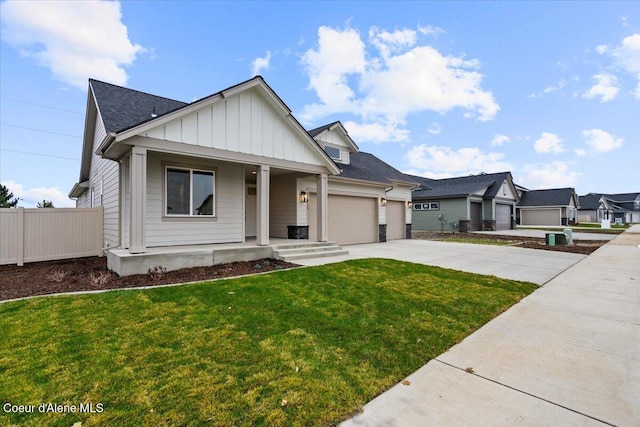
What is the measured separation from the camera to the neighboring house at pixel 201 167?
23.6 feet

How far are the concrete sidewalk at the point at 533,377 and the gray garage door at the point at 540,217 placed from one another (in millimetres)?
39900

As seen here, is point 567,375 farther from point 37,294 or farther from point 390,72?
point 390,72

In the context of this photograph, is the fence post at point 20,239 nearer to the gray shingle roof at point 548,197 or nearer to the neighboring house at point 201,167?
the neighboring house at point 201,167

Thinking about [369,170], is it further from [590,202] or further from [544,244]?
[590,202]

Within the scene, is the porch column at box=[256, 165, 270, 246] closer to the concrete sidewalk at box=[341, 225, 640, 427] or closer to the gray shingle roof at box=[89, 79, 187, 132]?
the gray shingle roof at box=[89, 79, 187, 132]

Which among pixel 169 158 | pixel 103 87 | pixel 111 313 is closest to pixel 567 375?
pixel 111 313

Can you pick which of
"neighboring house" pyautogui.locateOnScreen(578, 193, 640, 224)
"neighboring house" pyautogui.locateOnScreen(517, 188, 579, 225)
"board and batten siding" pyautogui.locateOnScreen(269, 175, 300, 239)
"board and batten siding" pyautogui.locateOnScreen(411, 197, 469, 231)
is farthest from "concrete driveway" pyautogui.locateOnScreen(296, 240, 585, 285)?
"neighboring house" pyautogui.locateOnScreen(578, 193, 640, 224)

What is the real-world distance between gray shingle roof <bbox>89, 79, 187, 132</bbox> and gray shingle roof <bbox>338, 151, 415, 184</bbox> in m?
7.73

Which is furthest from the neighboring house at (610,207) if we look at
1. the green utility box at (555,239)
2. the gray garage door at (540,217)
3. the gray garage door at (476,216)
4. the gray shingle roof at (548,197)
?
the green utility box at (555,239)

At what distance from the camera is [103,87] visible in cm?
1023

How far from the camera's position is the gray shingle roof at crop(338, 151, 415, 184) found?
1448 centimetres

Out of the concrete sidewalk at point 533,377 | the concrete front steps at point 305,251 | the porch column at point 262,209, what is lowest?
the concrete sidewalk at point 533,377

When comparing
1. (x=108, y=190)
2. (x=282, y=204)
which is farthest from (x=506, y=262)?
(x=108, y=190)

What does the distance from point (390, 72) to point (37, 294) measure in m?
17.4
